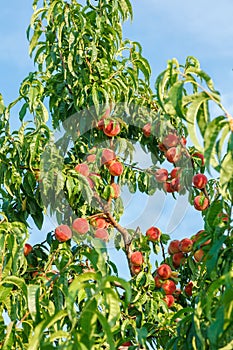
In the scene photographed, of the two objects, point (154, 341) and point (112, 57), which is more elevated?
point (112, 57)

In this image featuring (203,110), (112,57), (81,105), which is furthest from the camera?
(112,57)

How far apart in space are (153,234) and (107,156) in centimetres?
40

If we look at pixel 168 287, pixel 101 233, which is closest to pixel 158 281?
pixel 168 287

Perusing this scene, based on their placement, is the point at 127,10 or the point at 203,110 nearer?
the point at 203,110

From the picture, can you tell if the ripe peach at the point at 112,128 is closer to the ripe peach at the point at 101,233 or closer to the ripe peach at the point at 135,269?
the ripe peach at the point at 101,233

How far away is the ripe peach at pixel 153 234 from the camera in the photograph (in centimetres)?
303

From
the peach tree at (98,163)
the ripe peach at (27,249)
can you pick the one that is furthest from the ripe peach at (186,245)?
the ripe peach at (27,249)

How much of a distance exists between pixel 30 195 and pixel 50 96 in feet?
1.73

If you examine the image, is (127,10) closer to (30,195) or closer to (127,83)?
(127,83)

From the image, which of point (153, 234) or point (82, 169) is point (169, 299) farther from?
point (82, 169)

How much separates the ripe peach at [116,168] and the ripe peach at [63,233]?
16.0 inches

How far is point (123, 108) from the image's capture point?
3098 millimetres

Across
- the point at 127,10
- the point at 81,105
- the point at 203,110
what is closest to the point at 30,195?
the point at 81,105

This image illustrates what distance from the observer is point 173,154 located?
297 centimetres
